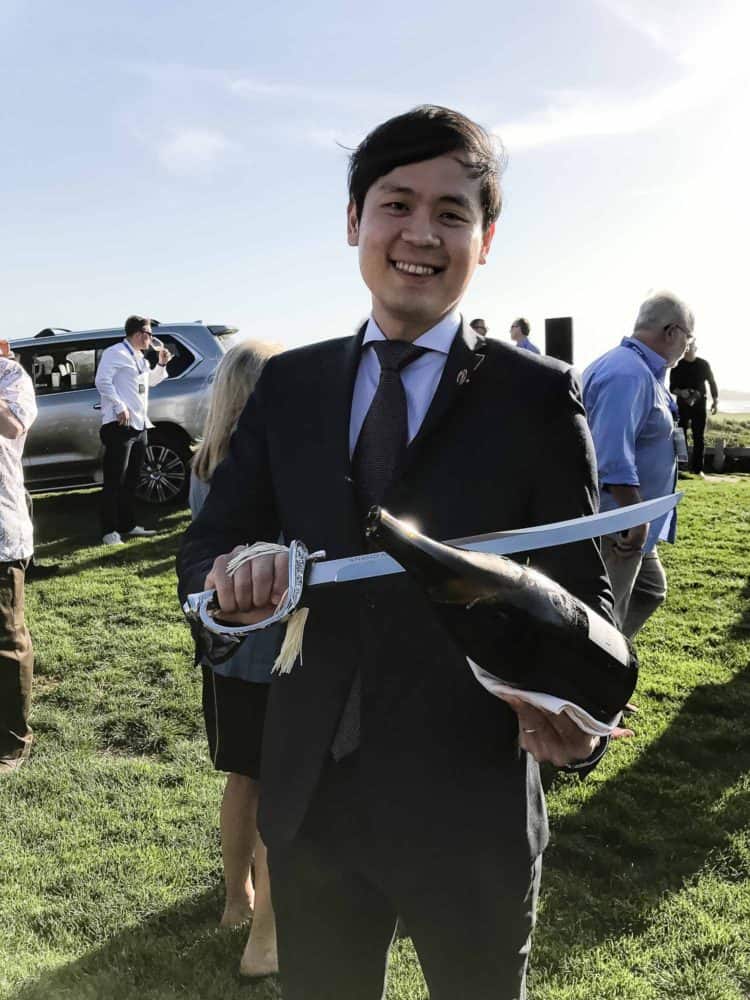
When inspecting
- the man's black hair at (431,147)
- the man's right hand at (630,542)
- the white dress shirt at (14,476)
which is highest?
the man's black hair at (431,147)

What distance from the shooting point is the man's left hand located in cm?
119

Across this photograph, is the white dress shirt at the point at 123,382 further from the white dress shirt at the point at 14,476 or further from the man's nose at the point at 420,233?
the man's nose at the point at 420,233

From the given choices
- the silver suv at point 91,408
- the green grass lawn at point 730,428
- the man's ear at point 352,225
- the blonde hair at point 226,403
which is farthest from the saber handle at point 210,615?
the green grass lawn at point 730,428

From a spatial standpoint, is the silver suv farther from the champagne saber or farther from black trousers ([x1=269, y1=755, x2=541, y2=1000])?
the champagne saber

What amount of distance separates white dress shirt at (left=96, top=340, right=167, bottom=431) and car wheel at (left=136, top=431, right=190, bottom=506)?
89 centimetres

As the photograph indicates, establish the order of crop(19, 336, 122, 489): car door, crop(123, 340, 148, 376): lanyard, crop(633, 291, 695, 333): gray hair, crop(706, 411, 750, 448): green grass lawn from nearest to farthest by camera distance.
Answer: crop(633, 291, 695, 333): gray hair
crop(123, 340, 148, 376): lanyard
crop(19, 336, 122, 489): car door
crop(706, 411, 750, 448): green grass lawn

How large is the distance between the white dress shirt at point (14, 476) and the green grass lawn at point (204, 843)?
3.80 ft

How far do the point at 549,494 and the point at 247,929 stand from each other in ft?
8.07

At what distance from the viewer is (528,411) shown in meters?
1.42

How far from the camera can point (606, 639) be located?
1.16 metres

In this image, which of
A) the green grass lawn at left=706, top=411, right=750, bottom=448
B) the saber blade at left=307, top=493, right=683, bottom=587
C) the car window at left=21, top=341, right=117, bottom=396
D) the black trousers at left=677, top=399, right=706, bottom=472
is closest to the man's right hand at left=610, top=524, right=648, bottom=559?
the saber blade at left=307, top=493, right=683, bottom=587

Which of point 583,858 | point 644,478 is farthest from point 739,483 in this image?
point 583,858

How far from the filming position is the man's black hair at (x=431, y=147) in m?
1.45

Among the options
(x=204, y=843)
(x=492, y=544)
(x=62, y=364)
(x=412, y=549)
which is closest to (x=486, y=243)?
(x=492, y=544)
